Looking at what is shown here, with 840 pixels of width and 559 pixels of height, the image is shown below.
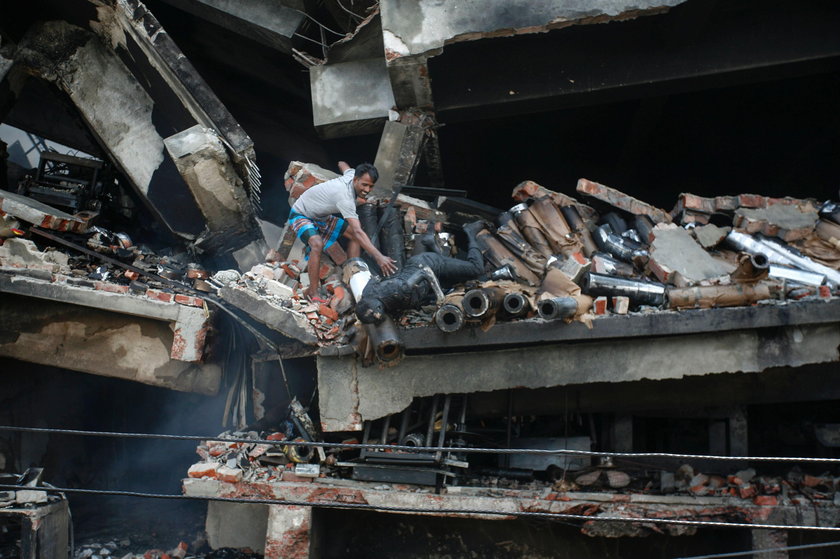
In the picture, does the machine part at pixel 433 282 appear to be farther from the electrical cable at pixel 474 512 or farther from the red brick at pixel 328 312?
the electrical cable at pixel 474 512

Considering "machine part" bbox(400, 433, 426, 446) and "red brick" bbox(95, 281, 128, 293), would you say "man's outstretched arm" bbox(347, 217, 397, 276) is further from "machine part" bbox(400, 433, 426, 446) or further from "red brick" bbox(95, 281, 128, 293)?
"red brick" bbox(95, 281, 128, 293)

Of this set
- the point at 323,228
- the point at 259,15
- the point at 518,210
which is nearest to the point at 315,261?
the point at 323,228

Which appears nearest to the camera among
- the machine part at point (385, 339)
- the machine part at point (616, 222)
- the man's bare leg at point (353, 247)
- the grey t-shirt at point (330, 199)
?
the machine part at point (385, 339)

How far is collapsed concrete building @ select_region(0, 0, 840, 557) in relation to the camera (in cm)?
694

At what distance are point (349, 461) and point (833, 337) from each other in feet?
14.6

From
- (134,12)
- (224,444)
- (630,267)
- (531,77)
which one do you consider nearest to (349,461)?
(224,444)

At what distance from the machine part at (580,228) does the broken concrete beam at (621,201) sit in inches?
11.6

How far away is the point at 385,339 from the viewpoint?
680 cm

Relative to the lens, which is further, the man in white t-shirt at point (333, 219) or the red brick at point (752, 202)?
the red brick at point (752, 202)

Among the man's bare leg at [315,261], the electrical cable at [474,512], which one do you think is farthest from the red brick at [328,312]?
the electrical cable at [474,512]

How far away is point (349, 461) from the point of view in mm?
7488

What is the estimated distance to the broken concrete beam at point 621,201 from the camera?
8.78 m

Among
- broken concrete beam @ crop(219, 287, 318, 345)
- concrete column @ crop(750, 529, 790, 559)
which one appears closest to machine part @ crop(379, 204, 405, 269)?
broken concrete beam @ crop(219, 287, 318, 345)

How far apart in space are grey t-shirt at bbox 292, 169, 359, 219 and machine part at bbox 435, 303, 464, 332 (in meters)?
1.91
